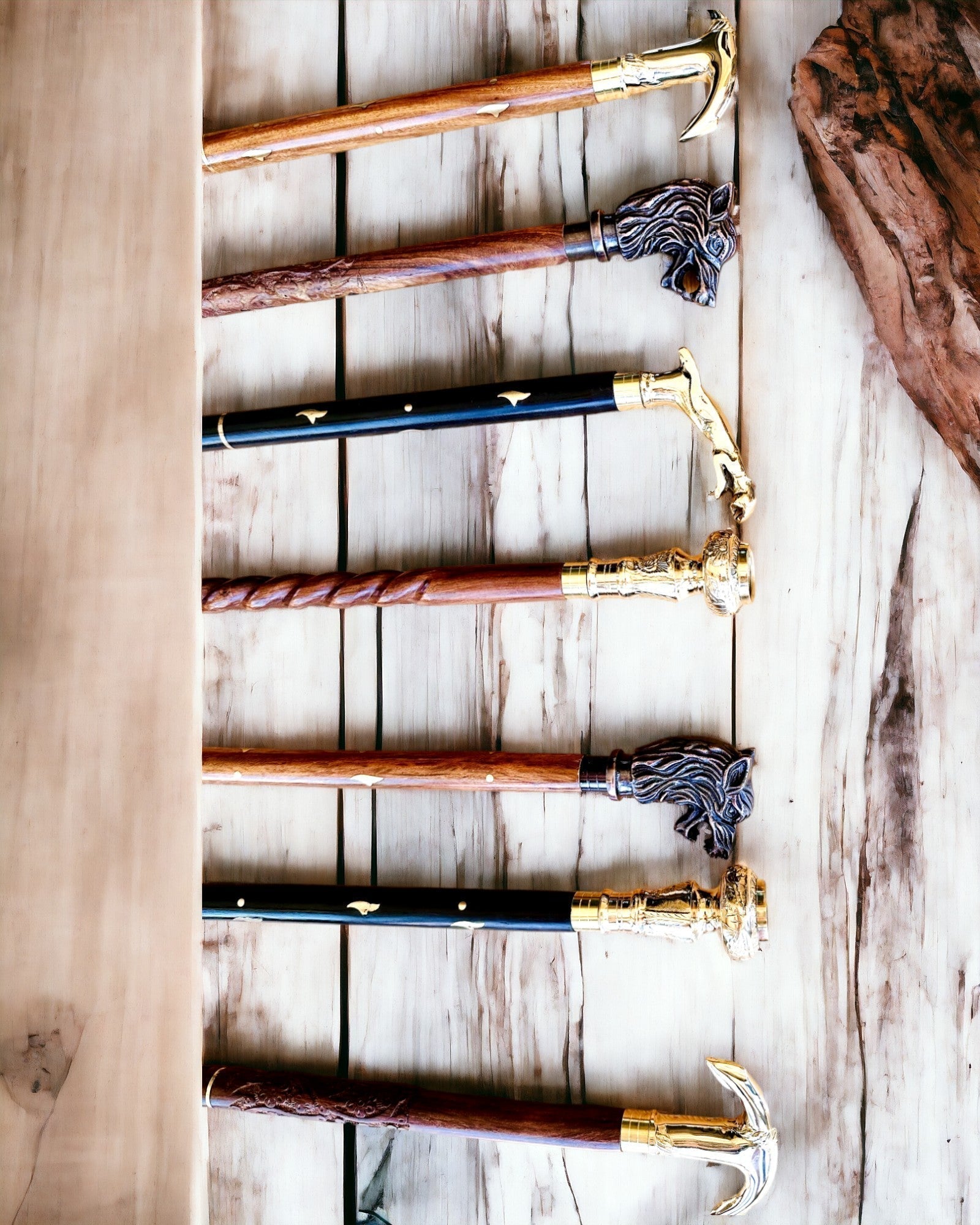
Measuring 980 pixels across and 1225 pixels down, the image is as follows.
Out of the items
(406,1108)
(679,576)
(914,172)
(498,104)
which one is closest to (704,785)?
(679,576)

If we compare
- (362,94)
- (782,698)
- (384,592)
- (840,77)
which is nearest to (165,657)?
(384,592)

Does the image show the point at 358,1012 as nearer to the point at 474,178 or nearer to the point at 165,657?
the point at 165,657

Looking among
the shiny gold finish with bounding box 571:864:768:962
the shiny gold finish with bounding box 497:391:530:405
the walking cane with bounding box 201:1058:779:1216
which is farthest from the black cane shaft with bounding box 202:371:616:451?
the walking cane with bounding box 201:1058:779:1216

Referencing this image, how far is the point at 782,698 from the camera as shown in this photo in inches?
33.4

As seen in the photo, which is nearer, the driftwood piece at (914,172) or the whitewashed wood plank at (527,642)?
the driftwood piece at (914,172)

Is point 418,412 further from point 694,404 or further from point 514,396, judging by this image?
point 694,404

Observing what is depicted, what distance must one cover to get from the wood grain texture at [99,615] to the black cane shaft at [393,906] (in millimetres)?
508

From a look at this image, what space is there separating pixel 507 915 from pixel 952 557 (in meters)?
0.51

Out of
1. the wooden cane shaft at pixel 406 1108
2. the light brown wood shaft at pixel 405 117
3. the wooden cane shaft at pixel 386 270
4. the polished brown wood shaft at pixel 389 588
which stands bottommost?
the wooden cane shaft at pixel 406 1108

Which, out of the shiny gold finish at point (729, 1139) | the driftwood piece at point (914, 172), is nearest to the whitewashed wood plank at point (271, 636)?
the shiny gold finish at point (729, 1139)

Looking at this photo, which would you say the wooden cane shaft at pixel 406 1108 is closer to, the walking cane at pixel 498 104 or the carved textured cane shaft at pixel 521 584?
the carved textured cane shaft at pixel 521 584

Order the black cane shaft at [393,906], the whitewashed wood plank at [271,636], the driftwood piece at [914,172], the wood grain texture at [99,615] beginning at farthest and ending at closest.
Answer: the whitewashed wood plank at [271,636]
the black cane shaft at [393,906]
the driftwood piece at [914,172]
the wood grain texture at [99,615]

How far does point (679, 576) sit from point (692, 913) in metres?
0.29

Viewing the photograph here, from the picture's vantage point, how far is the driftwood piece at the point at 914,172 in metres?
0.72
